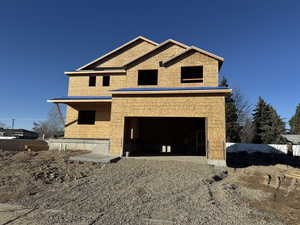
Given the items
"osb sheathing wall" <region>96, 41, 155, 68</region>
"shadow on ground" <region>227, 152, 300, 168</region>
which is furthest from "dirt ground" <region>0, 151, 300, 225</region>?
"osb sheathing wall" <region>96, 41, 155, 68</region>

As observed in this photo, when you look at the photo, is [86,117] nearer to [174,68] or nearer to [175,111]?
[175,111]

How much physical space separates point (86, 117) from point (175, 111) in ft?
29.9

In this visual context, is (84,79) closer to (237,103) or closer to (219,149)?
(219,149)

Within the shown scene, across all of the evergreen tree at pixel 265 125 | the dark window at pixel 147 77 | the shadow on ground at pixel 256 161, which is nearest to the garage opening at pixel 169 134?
the shadow on ground at pixel 256 161

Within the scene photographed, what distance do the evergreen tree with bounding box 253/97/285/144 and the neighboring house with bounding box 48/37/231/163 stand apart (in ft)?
71.4

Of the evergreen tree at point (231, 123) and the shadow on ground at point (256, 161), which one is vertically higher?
the evergreen tree at point (231, 123)

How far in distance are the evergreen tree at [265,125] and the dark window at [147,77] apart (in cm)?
2762

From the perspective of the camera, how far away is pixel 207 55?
12.9 metres

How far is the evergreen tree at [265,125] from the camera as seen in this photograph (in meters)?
31.2

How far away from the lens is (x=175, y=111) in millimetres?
11445

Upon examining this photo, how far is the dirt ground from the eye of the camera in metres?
4.25

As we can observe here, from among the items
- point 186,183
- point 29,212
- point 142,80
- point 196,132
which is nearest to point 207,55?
point 142,80

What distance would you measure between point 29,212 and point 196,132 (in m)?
15.7

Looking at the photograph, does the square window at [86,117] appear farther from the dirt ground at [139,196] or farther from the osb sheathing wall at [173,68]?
the dirt ground at [139,196]
